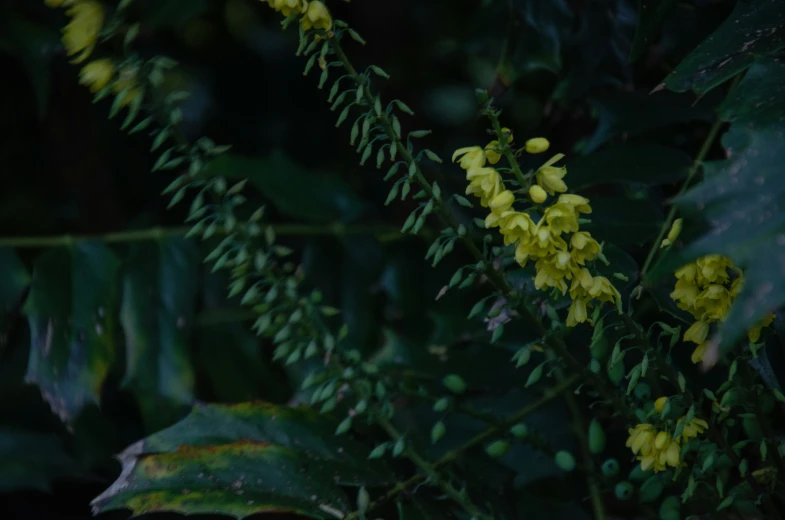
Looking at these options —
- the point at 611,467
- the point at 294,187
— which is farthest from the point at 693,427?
the point at 294,187

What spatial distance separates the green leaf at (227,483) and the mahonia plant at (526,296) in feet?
0.17

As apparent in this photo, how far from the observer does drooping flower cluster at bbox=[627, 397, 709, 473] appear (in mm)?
539

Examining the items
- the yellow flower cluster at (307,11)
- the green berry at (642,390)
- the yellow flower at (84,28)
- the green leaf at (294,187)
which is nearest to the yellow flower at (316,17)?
the yellow flower cluster at (307,11)

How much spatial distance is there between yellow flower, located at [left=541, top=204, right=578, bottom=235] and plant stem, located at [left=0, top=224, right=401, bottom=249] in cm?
57

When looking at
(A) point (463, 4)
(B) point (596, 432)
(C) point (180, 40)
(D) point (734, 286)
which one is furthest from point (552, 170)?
(C) point (180, 40)

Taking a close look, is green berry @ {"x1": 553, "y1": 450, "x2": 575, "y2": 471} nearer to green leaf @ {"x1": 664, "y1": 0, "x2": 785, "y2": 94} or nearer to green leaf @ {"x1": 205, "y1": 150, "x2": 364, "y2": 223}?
green leaf @ {"x1": 664, "y1": 0, "x2": 785, "y2": 94}

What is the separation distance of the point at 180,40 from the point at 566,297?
1134 millimetres

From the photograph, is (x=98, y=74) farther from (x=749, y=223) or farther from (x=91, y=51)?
(x=749, y=223)

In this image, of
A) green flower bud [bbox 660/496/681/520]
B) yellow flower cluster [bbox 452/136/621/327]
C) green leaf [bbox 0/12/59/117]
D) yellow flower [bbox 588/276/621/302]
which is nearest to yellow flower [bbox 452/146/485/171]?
yellow flower cluster [bbox 452/136/621/327]

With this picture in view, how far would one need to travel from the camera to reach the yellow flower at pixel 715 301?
49cm

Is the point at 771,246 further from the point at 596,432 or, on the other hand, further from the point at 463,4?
the point at 463,4

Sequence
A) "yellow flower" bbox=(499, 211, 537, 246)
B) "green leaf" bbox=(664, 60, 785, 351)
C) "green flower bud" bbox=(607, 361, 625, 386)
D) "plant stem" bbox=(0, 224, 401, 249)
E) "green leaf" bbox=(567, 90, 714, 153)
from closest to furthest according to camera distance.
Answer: "green leaf" bbox=(664, 60, 785, 351), "yellow flower" bbox=(499, 211, 537, 246), "green flower bud" bbox=(607, 361, 625, 386), "green leaf" bbox=(567, 90, 714, 153), "plant stem" bbox=(0, 224, 401, 249)

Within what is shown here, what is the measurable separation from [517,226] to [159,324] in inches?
23.0

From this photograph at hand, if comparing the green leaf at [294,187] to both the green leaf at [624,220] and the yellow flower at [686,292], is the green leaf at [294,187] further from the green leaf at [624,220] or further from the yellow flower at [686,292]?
the yellow flower at [686,292]
